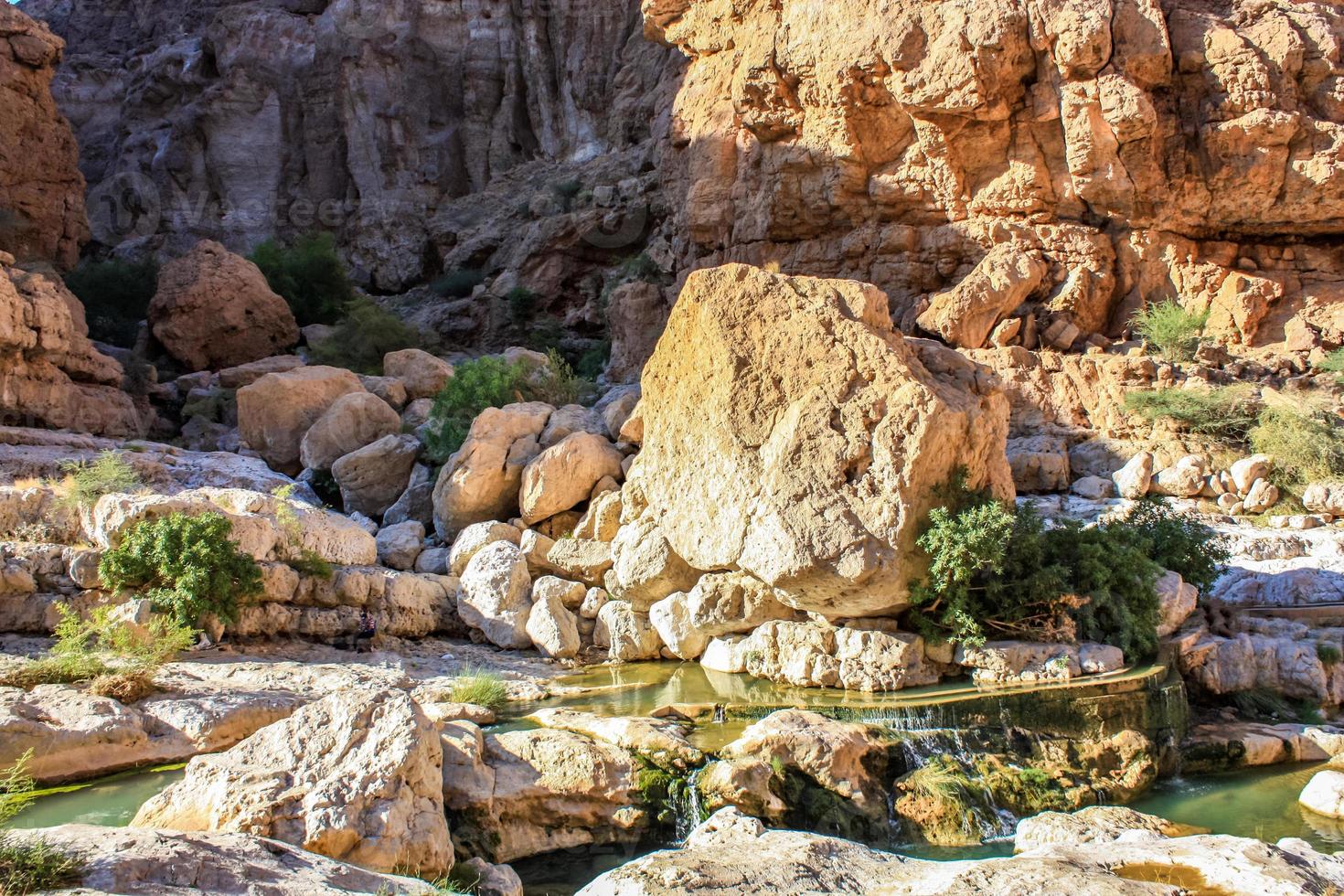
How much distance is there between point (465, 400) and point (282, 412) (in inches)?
174

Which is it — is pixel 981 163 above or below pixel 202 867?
above

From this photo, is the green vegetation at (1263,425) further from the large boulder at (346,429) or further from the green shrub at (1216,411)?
the large boulder at (346,429)

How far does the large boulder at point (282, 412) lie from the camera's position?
20609 mm

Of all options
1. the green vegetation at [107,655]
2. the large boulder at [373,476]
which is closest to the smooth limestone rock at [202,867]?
the green vegetation at [107,655]

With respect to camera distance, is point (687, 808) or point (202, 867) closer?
point (202, 867)

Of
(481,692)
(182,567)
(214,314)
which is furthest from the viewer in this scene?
(214,314)

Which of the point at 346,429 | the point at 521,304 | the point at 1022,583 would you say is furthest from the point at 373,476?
the point at 521,304

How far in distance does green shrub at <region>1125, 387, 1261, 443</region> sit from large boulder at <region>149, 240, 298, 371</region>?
2204cm

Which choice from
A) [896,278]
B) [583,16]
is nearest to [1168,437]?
[896,278]

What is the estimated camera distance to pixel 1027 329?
67.9 ft

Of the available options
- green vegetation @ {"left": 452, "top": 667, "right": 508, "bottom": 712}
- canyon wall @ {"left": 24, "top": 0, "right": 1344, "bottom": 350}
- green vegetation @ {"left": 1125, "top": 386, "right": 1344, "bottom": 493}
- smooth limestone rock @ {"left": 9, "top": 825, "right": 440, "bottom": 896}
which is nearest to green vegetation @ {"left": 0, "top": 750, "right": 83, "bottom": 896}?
smooth limestone rock @ {"left": 9, "top": 825, "right": 440, "bottom": 896}

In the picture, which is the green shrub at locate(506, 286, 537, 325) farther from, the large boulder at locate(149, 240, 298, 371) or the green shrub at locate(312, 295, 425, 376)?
Result: the large boulder at locate(149, 240, 298, 371)

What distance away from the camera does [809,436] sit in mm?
11781

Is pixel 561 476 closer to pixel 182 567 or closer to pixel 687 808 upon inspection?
pixel 182 567
